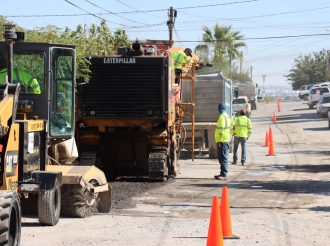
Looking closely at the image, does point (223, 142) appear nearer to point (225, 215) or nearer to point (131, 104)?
point (131, 104)

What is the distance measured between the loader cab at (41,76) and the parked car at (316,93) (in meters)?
49.2

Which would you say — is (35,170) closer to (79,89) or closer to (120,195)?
(120,195)

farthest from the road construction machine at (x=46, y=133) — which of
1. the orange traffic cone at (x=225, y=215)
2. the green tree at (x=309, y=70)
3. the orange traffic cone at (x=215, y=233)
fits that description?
the green tree at (x=309, y=70)

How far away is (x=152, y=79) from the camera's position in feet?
60.4

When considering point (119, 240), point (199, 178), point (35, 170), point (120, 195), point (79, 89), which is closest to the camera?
point (119, 240)

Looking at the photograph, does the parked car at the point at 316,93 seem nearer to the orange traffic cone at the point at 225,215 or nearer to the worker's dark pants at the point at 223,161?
the worker's dark pants at the point at 223,161

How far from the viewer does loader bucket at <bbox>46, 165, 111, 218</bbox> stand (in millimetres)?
12040

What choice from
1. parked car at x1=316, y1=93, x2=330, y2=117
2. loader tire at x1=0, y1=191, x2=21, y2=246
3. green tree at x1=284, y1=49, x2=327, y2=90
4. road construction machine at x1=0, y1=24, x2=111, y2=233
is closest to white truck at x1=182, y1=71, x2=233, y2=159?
road construction machine at x1=0, y1=24, x2=111, y2=233

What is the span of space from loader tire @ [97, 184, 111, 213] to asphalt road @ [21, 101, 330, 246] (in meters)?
0.15

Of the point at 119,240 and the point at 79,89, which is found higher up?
the point at 79,89

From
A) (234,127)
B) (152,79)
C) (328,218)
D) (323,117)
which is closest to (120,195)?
(152,79)

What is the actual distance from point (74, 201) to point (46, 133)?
50.0 inches

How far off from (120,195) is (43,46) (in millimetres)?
5238

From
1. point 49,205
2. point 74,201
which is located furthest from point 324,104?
point 49,205
